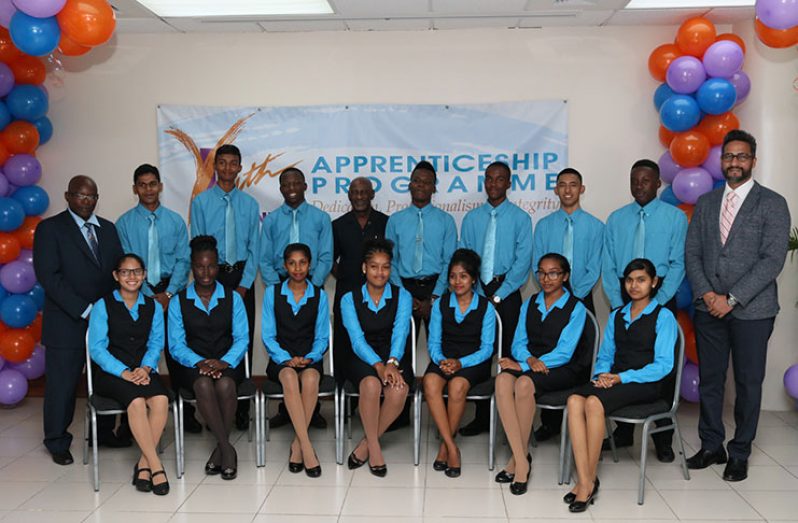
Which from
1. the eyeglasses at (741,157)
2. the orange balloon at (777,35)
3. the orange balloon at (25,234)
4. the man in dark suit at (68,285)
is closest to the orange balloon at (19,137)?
the orange balloon at (25,234)

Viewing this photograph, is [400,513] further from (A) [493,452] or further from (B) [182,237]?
(B) [182,237]

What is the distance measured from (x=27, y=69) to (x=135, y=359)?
2.25 m

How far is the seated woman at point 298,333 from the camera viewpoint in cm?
408

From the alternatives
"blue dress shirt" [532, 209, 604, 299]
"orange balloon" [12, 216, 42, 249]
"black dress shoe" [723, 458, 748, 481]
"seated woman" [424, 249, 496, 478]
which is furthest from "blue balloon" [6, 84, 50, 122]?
"black dress shoe" [723, 458, 748, 481]

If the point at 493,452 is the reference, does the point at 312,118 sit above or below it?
above

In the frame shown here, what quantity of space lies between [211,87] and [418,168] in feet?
6.11

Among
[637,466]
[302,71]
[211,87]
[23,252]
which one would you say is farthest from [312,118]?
[637,466]

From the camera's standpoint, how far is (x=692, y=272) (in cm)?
403

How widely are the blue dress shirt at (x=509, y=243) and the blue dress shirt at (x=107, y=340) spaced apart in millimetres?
1956

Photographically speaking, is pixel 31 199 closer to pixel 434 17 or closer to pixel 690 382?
pixel 434 17

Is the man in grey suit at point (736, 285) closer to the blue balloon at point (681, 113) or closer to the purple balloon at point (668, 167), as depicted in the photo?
the blue balloon at point (681, 113)

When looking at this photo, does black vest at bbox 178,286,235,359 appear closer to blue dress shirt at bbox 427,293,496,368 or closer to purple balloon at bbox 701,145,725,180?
blue dress shirt at bbox 427,293,496,368

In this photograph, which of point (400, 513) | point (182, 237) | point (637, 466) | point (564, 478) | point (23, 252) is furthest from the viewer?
point (23, 252)

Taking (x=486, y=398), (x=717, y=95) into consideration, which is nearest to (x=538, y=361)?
(x=486, y=398)
